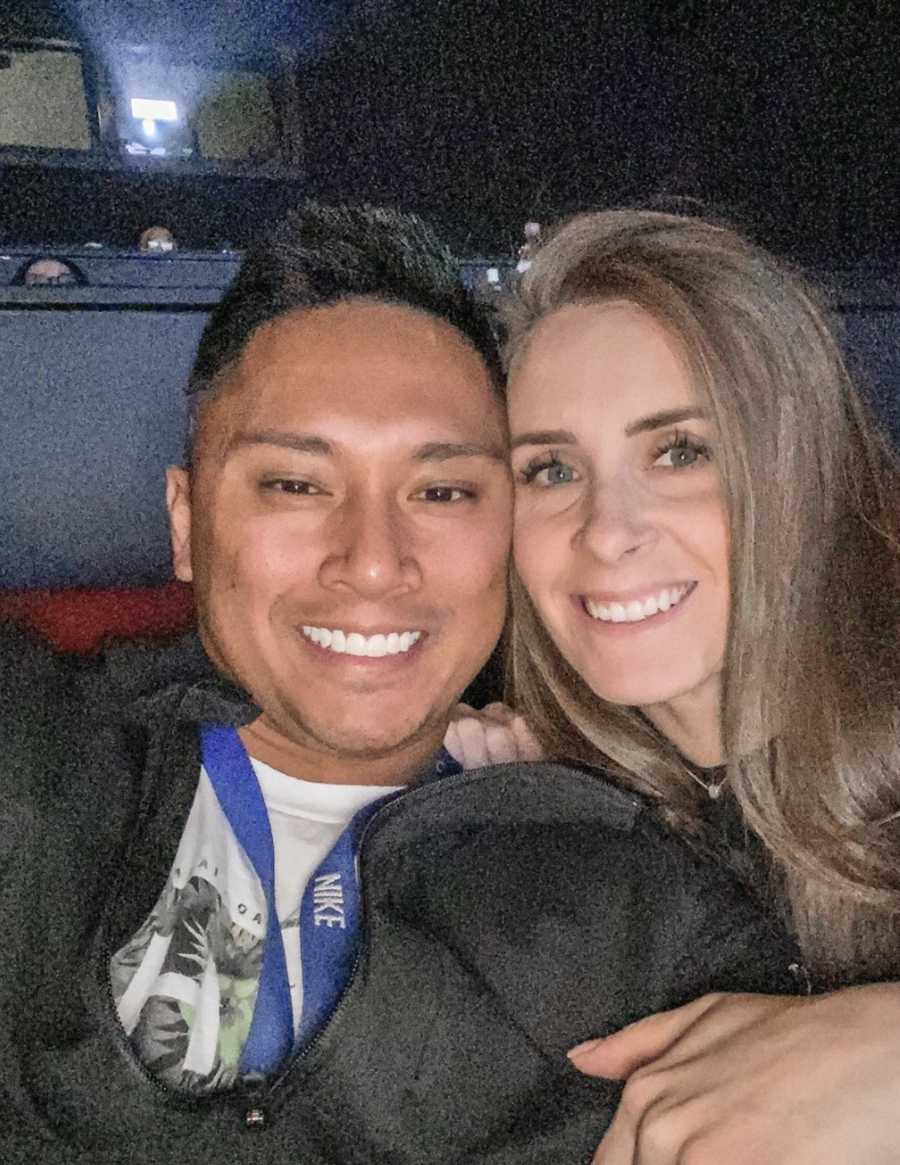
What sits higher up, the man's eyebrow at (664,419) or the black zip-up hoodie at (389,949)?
the man's eyebrow at (664,419)

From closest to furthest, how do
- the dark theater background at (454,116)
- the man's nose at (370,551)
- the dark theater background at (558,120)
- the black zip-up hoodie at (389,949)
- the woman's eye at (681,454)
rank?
1. the black zip-up hoodie at (389,949)
2. the man's nose at (370,551)
3. the woman's eye at (681,454)
4. the dark theater background at (454,116)
5. the dark theater background at (558,120)

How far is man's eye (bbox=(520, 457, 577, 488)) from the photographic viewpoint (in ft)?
4.65

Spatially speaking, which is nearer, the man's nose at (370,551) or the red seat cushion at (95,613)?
the man's nose at (370,551)

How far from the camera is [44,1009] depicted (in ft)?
3.54

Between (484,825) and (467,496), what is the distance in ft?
1.39

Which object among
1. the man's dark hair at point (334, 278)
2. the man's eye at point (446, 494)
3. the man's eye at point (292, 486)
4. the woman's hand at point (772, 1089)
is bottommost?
the woman's hand at point (772, 1089)

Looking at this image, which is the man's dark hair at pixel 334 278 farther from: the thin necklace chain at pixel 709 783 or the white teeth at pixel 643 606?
the thin necklace chain at pixel 709 783

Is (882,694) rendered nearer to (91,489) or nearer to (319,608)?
(319,608)

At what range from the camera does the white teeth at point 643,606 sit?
1.35m

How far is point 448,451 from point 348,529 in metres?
0.16

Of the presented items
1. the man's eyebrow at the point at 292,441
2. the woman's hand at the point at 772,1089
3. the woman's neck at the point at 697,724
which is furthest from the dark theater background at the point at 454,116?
the woman's hand at the point at 772,1089

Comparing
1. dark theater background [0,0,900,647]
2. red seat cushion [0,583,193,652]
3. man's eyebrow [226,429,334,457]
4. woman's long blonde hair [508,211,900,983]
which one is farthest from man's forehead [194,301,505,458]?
dark theater background [0,0,900,647]

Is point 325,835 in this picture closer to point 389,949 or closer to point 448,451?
point 389,949

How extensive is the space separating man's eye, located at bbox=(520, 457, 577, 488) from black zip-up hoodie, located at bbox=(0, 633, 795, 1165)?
43cm
